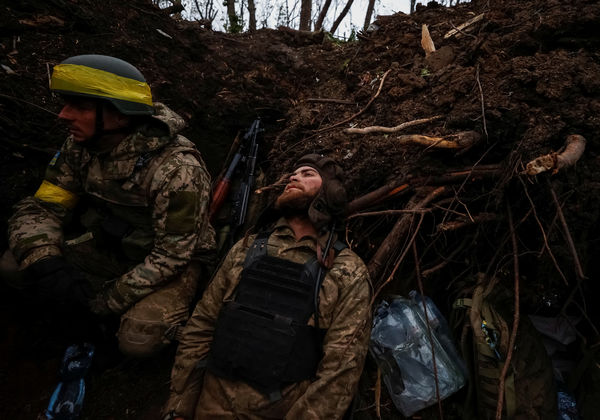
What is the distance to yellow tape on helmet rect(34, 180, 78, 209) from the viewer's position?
2.53 meters

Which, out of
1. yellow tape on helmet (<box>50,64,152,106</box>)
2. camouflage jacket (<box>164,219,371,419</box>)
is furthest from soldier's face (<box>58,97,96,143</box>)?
camouflage jacket (<box>164,219,371,419</box>)

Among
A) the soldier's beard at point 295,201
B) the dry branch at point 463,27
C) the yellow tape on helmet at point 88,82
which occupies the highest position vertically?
the dry branch at point 463,27

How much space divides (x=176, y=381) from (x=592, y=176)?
312 centimetres

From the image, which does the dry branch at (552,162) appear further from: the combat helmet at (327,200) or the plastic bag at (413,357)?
the plastic bag at (413,357)

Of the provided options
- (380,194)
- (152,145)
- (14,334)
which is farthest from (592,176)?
(14,334)

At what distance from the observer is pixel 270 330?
5.72 ft

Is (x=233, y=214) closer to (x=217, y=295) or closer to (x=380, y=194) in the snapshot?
(x=217, y=295)

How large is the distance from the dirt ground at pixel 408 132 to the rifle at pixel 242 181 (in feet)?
0.78

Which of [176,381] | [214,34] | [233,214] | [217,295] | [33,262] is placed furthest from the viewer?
[214,34]

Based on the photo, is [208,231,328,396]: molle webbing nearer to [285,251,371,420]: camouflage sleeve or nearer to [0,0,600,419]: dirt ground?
[285,251,371,420]: camouflage sleeve

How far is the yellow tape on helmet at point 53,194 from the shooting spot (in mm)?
2531

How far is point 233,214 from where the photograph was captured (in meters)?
3.20

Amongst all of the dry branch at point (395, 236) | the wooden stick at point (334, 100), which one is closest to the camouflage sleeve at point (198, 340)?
the dry branch at point (395, 236)

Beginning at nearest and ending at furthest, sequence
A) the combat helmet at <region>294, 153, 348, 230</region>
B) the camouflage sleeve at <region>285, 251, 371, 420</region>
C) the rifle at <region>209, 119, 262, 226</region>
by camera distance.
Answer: the camouflage sleeve at <region>285, 251, 371, 420</region>
the combat helmet at <region>294, 153, 348, 230</region>
the rifle at <region>209, 119, 262, 226</region>
